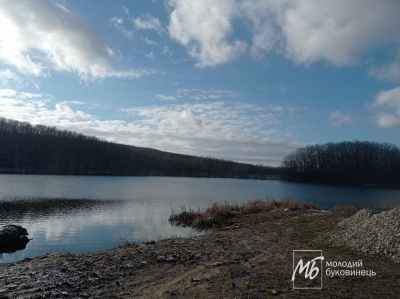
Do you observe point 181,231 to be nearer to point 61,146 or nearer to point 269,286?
point 269,286

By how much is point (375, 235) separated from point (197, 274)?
6.25 m

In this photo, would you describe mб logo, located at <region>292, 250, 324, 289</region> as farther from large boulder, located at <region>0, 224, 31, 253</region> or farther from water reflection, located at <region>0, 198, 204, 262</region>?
large boulder, located at <region>0, 224, 31, 253</region>

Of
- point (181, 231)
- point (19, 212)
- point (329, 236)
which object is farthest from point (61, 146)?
point (329, 236)

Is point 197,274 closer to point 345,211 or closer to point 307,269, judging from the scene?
point 307,269

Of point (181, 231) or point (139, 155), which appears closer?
point (181, 231)

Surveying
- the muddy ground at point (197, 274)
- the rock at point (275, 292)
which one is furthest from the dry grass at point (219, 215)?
the rock at point (275, 292)

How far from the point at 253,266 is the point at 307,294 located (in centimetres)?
220

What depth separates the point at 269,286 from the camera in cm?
643

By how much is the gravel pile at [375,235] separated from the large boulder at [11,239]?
14447 mm

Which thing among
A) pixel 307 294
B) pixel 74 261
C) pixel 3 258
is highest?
pixel 307 294

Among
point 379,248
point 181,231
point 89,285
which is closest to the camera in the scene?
point 89,285

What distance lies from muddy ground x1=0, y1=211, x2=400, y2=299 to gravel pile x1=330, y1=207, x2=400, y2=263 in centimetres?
42

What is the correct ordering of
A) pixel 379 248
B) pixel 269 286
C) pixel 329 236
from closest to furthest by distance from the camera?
pixel 269 286 < pixel 379 248 < pixel 329 236

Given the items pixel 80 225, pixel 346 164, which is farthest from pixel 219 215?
pixel 346 164
